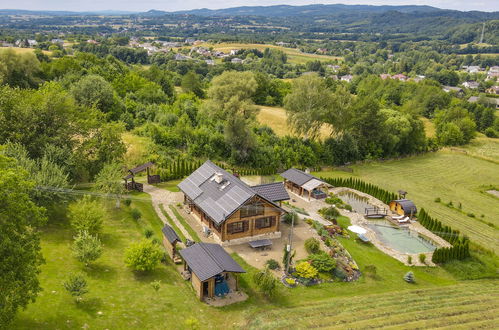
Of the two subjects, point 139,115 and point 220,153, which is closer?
point 220,153

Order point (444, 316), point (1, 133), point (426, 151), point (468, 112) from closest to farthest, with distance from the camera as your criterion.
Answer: point (444, 316)
point (1, 133)
point (426, 151)
point (468, 112)

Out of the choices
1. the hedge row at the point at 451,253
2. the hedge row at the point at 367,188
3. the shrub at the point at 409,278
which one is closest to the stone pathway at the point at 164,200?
the shrub at the point at 409,278

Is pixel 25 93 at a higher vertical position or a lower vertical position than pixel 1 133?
higher

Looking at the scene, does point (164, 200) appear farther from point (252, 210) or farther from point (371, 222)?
point (371, 222)

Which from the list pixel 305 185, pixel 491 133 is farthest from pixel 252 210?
pixel 491 133

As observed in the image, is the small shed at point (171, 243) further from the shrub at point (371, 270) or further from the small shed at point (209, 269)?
the shrub at point (371, 270)

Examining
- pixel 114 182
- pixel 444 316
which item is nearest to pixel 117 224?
pixel 114 182

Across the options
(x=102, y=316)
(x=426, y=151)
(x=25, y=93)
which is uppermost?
(x=25, y=93)

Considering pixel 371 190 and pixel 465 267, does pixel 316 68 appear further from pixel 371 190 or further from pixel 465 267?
pixel 465 267
